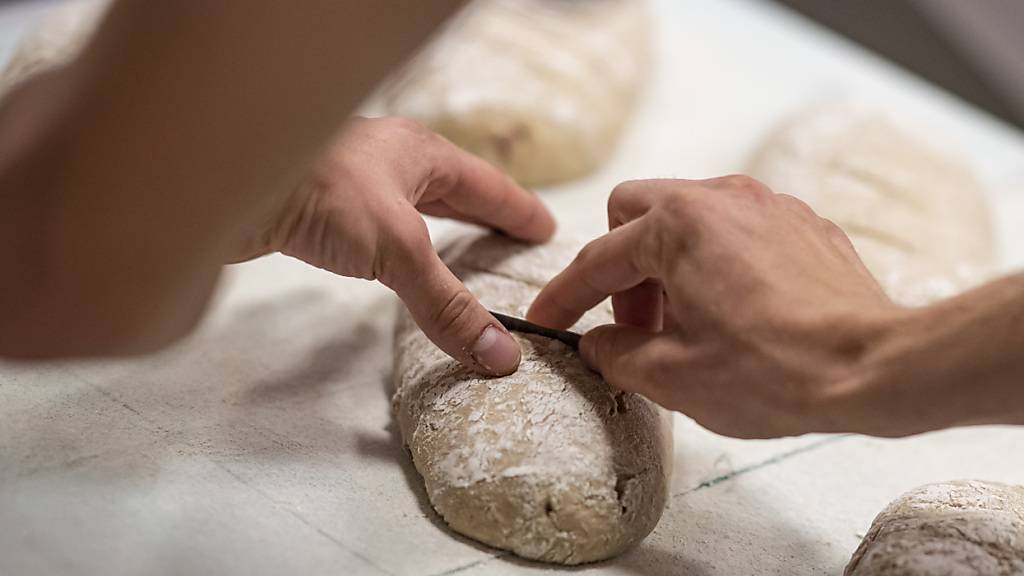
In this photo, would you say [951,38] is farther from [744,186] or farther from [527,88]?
[744,186]

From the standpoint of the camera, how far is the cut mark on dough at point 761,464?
4.96 feet

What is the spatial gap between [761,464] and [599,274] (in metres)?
0.48

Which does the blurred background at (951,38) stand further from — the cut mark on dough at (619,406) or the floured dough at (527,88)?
the cut mark on dough at (619,406)

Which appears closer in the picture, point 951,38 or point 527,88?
point 527,88

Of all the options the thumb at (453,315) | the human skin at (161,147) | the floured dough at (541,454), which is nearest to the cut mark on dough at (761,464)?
the floured dough at (541,454)

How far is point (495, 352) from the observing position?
136cm

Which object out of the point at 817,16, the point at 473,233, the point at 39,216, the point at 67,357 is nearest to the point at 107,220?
the point at 39,216

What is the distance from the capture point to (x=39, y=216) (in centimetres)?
97

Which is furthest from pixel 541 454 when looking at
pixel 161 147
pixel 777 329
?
pixel 161 147

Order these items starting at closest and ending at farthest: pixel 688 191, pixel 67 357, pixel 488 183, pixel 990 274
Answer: pixel 67 357 → pixel 688 191 → pixel 488 183 → pixel 990 274

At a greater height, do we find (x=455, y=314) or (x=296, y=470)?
(x=455, y=314)

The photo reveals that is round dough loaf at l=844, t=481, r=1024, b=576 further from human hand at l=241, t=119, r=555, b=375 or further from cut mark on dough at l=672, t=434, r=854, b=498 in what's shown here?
human hand at l=241, t=119, r=555, b=375

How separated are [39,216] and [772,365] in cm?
75

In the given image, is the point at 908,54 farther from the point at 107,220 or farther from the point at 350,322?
the point at 107,220
